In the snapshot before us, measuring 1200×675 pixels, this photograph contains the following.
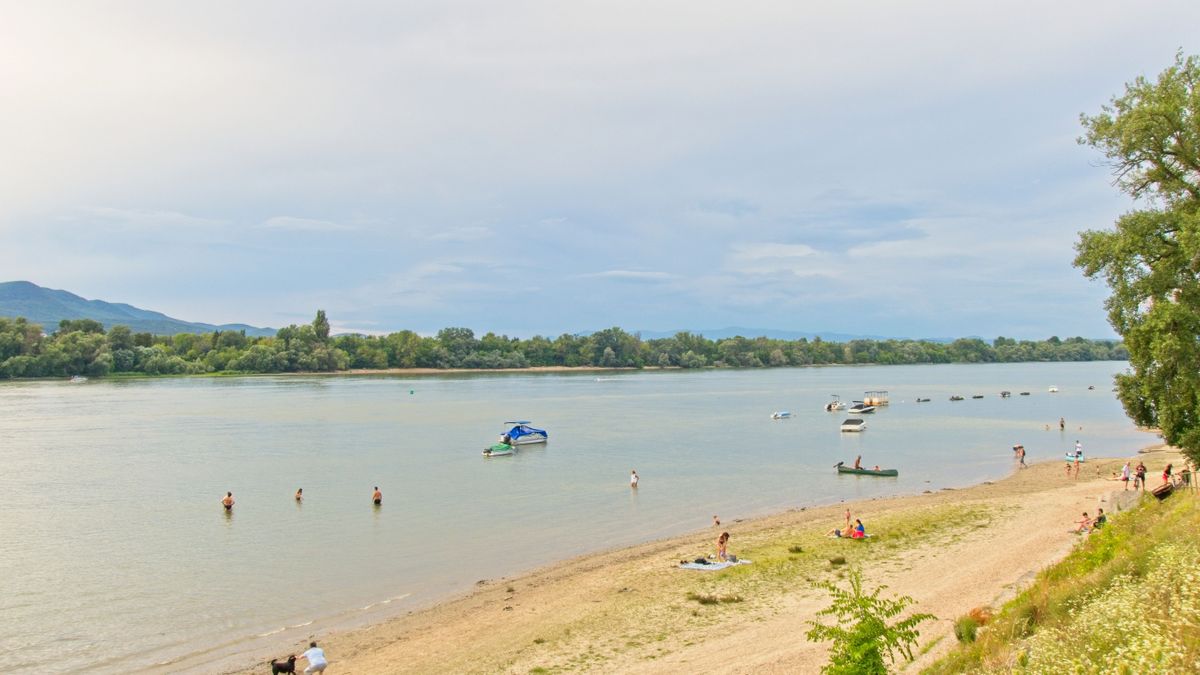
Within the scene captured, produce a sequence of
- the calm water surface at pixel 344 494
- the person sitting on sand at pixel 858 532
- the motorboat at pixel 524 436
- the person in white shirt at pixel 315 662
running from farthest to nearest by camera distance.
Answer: the motorboat at pixel 524 436 → the person sitting on sand at pixel 858 532 → the calm water surface at pixel 344 494 → the person in white shirt at pixel 315 662

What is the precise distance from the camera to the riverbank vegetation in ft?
25.5

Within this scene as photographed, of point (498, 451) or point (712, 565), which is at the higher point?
point (712, 565)

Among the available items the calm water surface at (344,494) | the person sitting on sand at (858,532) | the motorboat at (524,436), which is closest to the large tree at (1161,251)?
the person sitting on sand at (858,532)

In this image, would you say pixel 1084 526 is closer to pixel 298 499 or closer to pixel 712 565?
pixel 712 565

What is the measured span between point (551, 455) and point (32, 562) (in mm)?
41675

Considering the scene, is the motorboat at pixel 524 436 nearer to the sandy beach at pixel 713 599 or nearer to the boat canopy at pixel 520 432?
the boat canopy at pixel 520 432

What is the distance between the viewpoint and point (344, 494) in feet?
160

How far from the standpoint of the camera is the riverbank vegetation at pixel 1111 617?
7.78 metres

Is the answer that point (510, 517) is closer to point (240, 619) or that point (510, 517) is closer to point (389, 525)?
point (389, 525)

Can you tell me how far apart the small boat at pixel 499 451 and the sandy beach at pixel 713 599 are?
113 feet

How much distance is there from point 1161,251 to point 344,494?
44.5m

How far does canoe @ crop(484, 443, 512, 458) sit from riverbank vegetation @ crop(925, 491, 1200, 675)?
52.9 m

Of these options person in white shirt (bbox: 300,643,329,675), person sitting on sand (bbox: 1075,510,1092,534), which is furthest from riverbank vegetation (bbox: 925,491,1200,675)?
person in white shirt (bbox: 300,643,329,675)

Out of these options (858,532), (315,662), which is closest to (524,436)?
(858,532)
